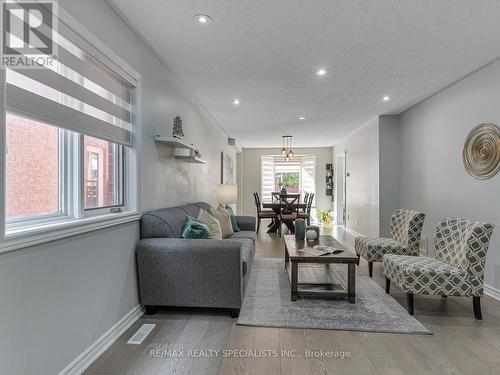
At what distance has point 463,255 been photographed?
8.42ft

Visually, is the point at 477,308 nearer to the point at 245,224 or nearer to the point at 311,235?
the point at 311,235

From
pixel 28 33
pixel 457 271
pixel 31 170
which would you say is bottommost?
pixel 457 271

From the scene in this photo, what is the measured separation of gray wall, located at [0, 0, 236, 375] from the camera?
1373 mm

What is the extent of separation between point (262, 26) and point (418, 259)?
8.78 feet

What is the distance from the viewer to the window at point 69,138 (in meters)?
1.47

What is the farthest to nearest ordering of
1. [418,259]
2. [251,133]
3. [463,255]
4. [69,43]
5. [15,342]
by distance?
1. [251,133]
2. [418,259]
3. [463,255]
4. [69,43]
5. [15,342]

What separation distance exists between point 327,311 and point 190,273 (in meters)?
1.31

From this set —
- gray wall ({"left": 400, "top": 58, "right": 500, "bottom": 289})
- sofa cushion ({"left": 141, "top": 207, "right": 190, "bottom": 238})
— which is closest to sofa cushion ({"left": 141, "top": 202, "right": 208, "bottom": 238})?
sofa cushion ({"left": 141, "top": 207, "right": 190, "bottom": 238})

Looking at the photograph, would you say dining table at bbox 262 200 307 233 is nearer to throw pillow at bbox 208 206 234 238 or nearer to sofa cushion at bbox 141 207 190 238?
throw pillow at bbox 208 206 234 238

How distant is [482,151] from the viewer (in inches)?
127

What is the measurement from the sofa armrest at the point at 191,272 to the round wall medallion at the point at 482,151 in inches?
114

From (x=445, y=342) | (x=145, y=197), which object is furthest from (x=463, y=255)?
(x=145, y=197)

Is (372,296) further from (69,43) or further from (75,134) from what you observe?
(69,43)

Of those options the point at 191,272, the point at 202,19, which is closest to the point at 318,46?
the point at 202,19
